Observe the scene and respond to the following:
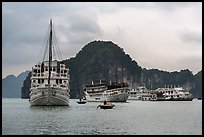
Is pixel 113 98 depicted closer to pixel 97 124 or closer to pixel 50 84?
pixel 50 84

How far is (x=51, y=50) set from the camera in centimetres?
8256

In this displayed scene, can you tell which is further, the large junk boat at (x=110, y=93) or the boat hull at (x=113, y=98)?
the boat hull at (x=113, y=98)

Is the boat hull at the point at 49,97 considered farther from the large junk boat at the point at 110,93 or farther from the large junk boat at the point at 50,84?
the large junk boat at the point at 110,93

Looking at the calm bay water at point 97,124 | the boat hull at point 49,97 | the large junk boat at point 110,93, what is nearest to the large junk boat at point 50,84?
the boat hull at point 49,97

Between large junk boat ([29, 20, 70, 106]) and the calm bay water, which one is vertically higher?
large junk boat ([29, 20, 70, 106])

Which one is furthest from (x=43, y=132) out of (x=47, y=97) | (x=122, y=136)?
(x=47, y=97)

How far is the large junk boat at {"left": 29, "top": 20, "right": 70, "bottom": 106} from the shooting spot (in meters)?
73.7

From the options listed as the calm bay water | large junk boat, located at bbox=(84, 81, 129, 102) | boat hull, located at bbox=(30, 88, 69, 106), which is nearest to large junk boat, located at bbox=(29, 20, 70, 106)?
boat hull, located at bbox=(30, 88, 69, 106)

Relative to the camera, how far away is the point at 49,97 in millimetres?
73562

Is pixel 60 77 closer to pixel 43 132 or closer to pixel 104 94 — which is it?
pixel 43 132

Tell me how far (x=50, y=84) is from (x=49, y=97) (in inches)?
95.5

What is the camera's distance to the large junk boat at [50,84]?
7369 cm

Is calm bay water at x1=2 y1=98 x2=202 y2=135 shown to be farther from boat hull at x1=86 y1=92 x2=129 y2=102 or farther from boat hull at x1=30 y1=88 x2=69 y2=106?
boat hull at x1=86 y1=92 x2=129 y2=102

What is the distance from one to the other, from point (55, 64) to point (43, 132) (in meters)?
50.3
